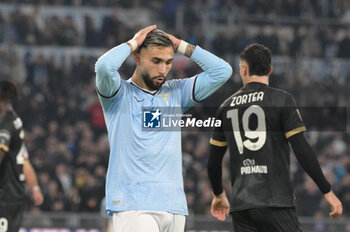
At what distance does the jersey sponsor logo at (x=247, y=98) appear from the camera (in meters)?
6.06

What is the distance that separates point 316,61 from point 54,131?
7.65 m

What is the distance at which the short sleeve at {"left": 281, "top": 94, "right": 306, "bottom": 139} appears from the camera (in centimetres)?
582

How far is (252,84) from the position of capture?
6.15 m

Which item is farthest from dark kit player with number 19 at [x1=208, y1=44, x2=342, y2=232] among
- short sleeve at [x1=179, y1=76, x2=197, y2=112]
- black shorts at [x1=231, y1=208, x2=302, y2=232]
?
short sleeve at [x1=179, y1=76, x2=197, y2=112]

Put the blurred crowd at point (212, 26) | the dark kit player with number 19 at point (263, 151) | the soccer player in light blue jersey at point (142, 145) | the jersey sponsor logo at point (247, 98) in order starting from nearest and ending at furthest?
1. the soccer player in light blue jersey at point (142, 145)
2. the dark kit player with number 19 at point (263, 151)
3. the jersey sponsor logo at point (247, 98)
4. the blurred crowd at point (212, 26)

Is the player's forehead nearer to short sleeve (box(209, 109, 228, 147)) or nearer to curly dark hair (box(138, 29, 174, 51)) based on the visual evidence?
curly dark hair (box(138, 29, 174, 51))

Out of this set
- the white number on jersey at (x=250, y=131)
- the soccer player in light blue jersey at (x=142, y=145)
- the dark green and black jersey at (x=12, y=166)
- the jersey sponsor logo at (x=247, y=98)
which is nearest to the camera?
the soccer player in light blue jersey at (x=142, y=145)

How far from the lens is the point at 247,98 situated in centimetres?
611

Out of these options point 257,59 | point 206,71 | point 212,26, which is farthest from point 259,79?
point 212,26

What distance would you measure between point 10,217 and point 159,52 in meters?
3.28

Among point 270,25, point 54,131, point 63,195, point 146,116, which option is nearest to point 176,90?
point 146,116

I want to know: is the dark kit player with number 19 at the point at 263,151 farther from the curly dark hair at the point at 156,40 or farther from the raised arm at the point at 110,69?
the raised arm at the point at 110,69

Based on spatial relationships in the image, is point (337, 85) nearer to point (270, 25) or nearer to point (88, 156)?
point (270, 25)

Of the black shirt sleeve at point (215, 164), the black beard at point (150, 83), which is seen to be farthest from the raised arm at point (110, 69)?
the black shirt sleeve at point (215, 164)
